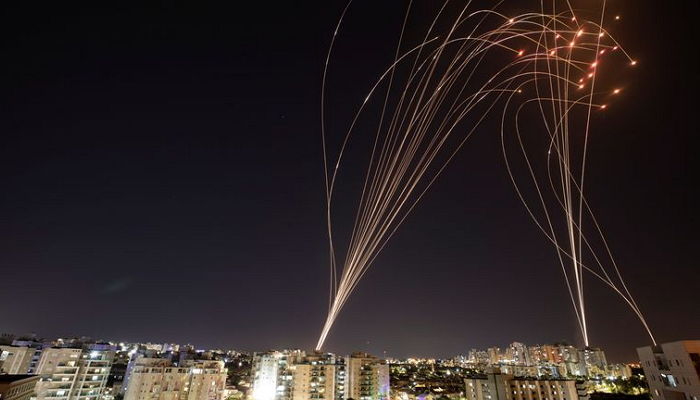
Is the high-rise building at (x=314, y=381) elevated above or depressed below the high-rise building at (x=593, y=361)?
below

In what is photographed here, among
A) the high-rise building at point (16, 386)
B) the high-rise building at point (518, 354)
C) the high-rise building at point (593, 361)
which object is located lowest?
the high-rise building at point (16, 386)

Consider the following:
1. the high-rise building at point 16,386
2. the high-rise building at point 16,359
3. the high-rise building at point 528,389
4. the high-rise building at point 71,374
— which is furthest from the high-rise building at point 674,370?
the high-rise building at point 16,359

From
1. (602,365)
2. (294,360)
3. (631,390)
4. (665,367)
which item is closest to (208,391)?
(294,360)

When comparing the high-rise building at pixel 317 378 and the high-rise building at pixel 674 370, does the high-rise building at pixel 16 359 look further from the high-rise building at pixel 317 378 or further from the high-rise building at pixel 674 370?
the high-rise building at pixel 674 370

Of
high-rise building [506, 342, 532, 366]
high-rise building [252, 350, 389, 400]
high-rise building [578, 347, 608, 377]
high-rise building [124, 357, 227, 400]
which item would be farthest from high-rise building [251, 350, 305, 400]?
high-rise building [506, 342, 532, 366]

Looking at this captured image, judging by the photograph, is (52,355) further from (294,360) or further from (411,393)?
(411,393)

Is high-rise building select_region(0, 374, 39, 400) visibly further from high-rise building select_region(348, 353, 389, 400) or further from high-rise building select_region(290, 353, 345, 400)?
high-rise building select_region(348, 353, 389, 400)
